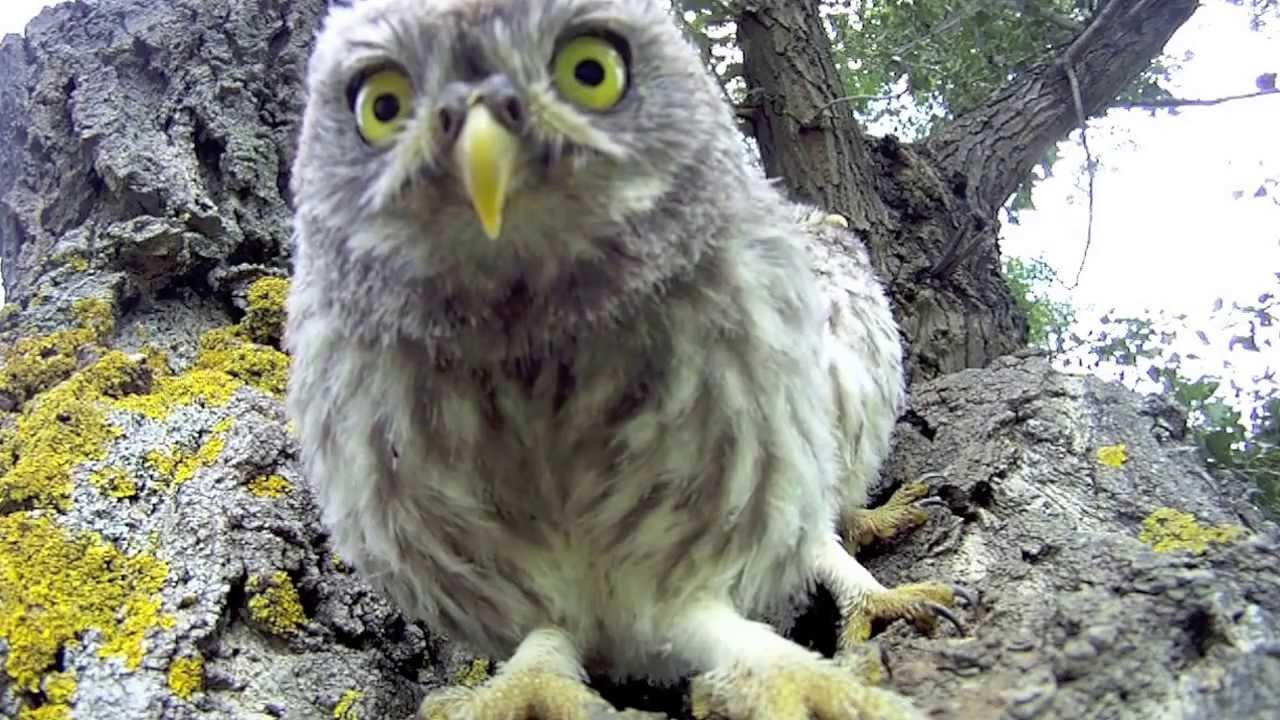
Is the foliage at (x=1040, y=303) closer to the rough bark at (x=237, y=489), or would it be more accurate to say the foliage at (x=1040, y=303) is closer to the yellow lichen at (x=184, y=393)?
the rough bark at (x=237, y=489)

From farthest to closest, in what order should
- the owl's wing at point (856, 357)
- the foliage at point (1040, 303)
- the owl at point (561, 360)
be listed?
the foliage at point (1040, 303)
the owl's wing at point (856, 357)
the owl at point (561, 360)

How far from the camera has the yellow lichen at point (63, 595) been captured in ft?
7.06

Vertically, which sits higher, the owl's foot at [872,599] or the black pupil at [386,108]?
the black pupil at [386,108]

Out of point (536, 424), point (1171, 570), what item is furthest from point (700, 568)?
point (1171, 570)

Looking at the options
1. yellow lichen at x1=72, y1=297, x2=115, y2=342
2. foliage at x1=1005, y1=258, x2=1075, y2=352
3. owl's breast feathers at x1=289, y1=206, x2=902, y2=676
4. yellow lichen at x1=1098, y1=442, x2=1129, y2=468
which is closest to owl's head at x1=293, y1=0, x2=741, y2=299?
owl's breast feathers at x1=289, y1=206, x2=902, y2=676

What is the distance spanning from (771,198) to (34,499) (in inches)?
66.5

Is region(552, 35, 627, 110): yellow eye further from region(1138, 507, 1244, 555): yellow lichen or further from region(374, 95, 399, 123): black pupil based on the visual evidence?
region(1138, 507, 1244, 555): yellow lichen

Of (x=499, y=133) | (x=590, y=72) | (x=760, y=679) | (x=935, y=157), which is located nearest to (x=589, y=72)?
(x=590, y=72)

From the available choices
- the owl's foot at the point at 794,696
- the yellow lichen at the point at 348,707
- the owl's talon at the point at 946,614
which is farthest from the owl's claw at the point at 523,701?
the owl's talon at the point at 946,614

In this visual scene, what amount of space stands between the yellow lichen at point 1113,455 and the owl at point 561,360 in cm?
69

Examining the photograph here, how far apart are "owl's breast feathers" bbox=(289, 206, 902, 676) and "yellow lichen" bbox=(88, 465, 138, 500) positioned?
1.64 feet

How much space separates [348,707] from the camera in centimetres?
226

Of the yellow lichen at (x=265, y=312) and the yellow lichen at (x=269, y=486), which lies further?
the yellow lichen at (x=265, y=312)

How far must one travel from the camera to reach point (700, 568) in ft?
7.12
